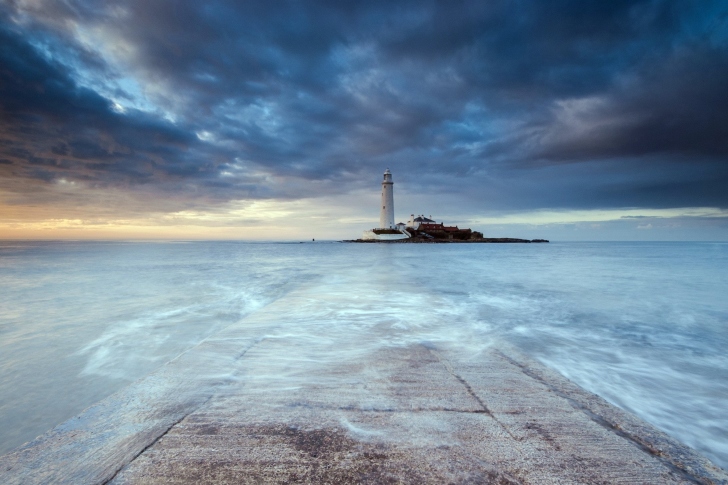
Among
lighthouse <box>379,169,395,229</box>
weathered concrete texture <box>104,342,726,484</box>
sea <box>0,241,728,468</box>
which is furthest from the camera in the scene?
lighthouse <box>379,169,395,229</box>

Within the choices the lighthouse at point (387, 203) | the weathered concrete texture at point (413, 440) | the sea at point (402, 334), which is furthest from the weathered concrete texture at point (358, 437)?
the lighthouse at point (387, 203)

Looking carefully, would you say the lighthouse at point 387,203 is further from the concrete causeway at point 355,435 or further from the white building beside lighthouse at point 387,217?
the concrete causeway at point 355,435

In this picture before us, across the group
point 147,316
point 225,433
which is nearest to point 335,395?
point 225,433

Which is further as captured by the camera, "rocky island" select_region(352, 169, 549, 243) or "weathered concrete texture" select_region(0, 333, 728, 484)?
"rocky island" select_region(352, 169, 549, 243)

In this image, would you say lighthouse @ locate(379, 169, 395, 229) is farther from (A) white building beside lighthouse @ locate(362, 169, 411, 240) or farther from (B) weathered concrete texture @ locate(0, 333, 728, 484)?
(B) weathered concrete texture @ locate(0, 333, 728, 484)

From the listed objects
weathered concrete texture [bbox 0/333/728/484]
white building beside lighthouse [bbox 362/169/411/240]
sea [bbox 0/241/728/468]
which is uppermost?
white building beside lighthouse [bbox 362/169/411/240]

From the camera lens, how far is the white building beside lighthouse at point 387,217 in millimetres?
61531

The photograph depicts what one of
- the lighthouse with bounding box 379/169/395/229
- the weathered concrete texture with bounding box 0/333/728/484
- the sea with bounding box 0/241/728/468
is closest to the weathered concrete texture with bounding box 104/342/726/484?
the weathered concrete texture with bounding box 0/333/728/484

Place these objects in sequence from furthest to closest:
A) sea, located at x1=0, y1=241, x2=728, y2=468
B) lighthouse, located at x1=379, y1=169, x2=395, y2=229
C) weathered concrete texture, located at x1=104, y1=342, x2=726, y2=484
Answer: lighthouse, located at x1=379, y1=169, x2=395, y2=229
sea, located at x1=0, y1=241, x2=728, y2=468
weathered concrete texture, located at x1=104, y1=342, x2=726, y2=484

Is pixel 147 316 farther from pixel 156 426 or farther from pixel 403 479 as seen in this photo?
pixel 403 479

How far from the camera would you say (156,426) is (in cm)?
198

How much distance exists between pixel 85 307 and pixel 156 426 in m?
8.26

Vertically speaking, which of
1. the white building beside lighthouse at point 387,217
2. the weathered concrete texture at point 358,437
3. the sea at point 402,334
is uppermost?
the white building beside lighthouse at point 387,217

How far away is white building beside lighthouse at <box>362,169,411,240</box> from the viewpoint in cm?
6153
